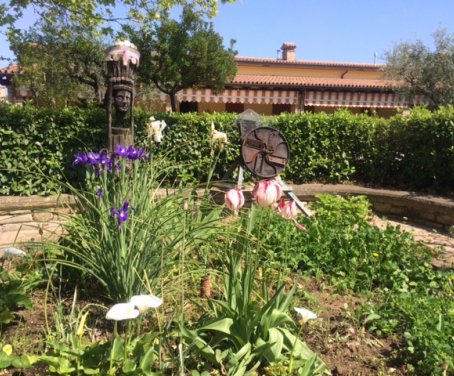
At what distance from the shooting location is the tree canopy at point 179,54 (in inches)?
532

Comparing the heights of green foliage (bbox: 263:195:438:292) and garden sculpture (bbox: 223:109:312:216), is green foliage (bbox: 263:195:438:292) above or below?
below

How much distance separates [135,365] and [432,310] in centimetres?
174

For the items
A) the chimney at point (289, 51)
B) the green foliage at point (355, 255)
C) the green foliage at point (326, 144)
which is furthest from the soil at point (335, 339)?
the chimney at point (289, 51)

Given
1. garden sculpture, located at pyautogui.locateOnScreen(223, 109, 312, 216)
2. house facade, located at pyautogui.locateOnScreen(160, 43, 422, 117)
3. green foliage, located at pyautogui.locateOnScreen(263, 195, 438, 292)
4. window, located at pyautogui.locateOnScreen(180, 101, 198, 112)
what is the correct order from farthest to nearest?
window, located at pyautogui.locateOnScreen(180, 101, 198, 112) → house facade, located at pyautogui.locateOnScreen(160, 43, 422, 117) → garden sculpture, located at pyautogui.locateOnScreen(223, 109, 312, 216) → green foliage, located at pyautogui.locateOnScreen(263, 195, 438, 292)

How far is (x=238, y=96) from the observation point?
63.2 ft

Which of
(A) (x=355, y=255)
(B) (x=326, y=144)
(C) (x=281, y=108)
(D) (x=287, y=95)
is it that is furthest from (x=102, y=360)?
(C) (x=281, y=108)

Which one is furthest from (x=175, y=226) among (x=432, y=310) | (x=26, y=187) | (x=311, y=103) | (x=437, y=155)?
(x=311, y=103)

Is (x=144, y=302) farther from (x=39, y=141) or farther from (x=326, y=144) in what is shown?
(x=326, y=144)

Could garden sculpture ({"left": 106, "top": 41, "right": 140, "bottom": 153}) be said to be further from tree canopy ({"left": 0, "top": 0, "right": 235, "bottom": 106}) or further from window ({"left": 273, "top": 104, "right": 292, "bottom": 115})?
window ({"left": 273, "top": 104, "right": 292, "bottom": 115})

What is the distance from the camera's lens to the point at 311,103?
65.9 ft

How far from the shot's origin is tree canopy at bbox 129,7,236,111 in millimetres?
13508

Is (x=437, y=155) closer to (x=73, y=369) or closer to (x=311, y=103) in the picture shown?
(x=73, y=369)

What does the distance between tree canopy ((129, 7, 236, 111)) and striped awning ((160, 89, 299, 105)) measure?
3.51 meters

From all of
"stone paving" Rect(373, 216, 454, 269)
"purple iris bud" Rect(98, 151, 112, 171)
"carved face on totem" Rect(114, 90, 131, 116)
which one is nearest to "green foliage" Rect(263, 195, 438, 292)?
"stone paving" Rect(373, 216, 454, 269)
